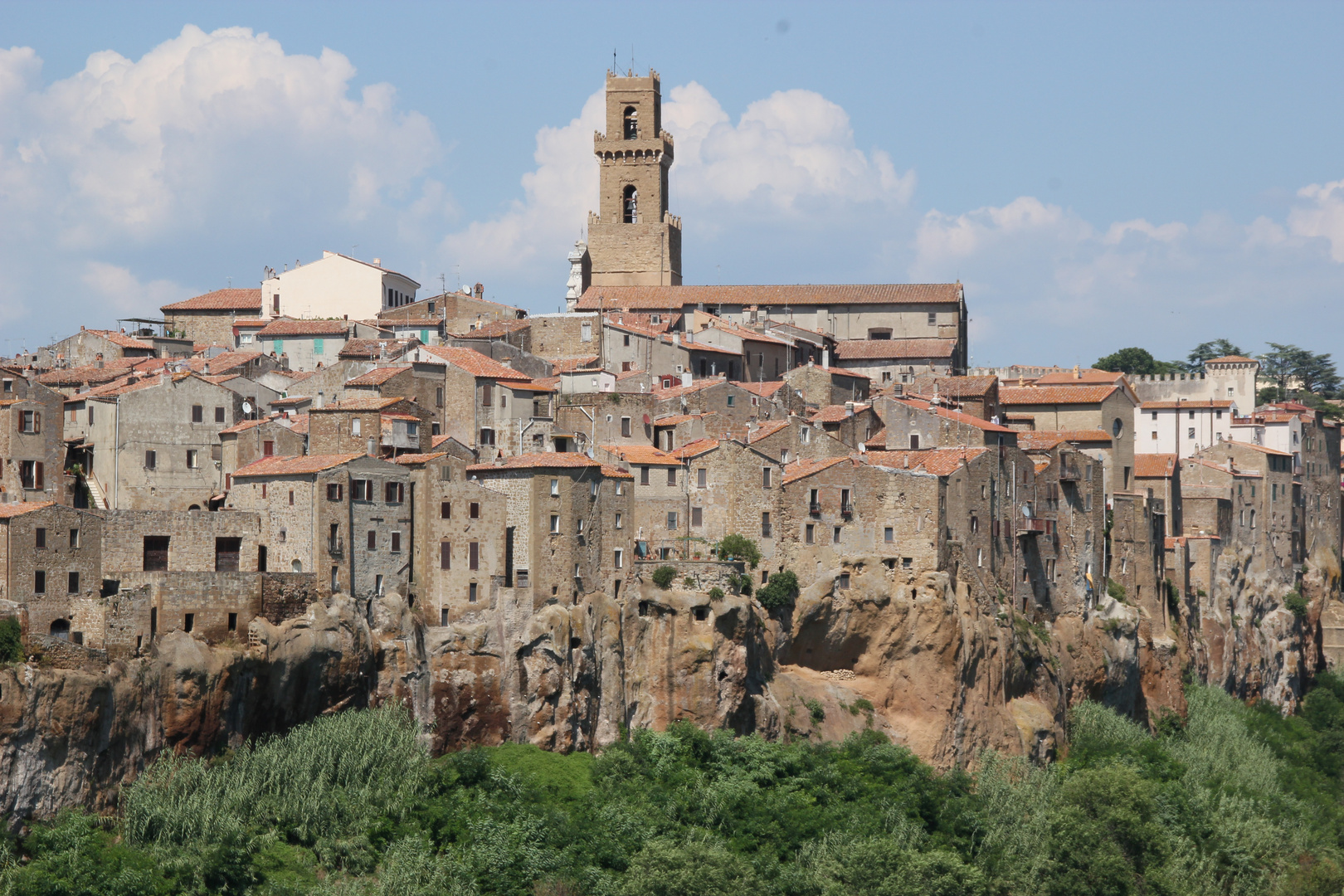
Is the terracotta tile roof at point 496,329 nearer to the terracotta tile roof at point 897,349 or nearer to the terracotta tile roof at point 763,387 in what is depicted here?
the terracotta tile roof at point 763,387

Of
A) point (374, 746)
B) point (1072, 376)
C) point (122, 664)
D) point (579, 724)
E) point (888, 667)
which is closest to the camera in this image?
point (122, 664)

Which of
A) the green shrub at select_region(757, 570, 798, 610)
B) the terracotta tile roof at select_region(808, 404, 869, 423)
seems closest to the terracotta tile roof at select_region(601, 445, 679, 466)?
the green shrub at select_region(757, 570, 798, 610)

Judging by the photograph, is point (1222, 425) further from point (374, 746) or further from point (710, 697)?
point (374, 746)

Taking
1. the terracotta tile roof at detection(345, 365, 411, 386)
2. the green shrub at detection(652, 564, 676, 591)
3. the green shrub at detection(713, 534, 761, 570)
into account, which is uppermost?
the terracotta tile roof at detection(345, 365, 411, 386)

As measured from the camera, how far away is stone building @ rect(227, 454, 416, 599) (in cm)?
7394

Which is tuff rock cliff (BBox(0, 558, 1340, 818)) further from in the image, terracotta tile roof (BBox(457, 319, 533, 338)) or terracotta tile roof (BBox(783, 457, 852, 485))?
terracotta tile roof (BBox(457, 319, 533, 338))

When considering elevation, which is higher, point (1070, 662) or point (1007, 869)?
point (1070, 662)

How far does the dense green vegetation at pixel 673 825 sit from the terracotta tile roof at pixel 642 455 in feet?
38.0

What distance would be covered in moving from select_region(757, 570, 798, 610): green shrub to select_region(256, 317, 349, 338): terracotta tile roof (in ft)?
103

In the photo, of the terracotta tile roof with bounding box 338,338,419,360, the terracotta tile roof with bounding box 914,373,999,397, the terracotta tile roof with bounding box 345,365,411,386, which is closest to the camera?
the terracotta tile roof with bounding box 345,365,411,386

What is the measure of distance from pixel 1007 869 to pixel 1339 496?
58.3m

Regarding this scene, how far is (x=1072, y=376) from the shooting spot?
112 m

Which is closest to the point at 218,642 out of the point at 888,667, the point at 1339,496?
the point at 888,667

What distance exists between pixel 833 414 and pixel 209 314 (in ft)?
131
